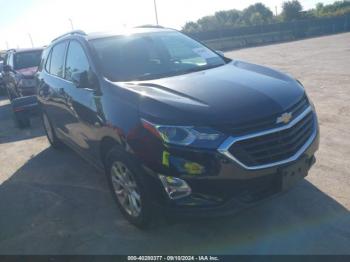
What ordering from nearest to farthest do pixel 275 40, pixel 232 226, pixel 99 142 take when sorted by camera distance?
pixel 232 226 → pixel 99 142 → pixel 275 40

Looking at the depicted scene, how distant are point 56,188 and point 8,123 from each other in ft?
17.8

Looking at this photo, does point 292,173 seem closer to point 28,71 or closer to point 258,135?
point 258,135

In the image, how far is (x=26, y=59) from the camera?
11.2 meters

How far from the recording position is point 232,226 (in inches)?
137

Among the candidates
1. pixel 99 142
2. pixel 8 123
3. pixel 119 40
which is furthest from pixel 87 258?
pixel 8 123

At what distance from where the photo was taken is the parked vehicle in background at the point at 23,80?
26.6ft

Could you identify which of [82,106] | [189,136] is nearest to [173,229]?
[189,136]

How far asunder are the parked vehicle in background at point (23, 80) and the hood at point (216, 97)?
5396 millimetres

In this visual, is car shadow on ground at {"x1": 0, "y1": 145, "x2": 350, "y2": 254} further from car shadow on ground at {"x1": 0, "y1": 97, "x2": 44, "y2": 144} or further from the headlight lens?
the headlight lens

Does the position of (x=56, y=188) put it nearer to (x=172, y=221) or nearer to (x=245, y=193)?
(x=172, y=221)

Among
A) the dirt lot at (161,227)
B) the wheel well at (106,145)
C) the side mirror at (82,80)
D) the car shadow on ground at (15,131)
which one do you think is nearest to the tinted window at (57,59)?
the side mirror at (82,80)

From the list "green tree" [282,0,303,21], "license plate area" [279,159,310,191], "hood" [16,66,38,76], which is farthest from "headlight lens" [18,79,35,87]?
"green tree" [282,0,303,21]

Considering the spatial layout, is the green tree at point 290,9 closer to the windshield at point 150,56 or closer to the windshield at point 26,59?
the windshield at point 26,59

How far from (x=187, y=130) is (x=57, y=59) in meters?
3.37
